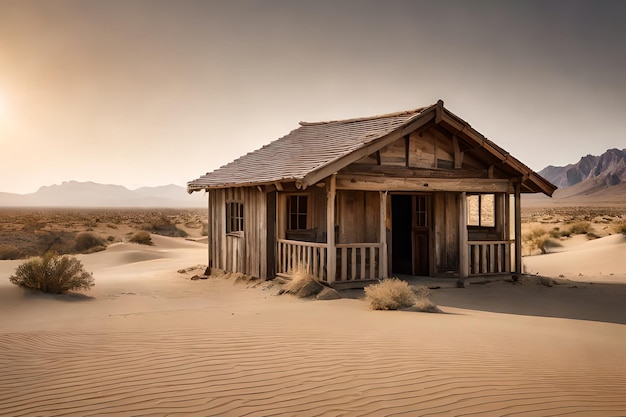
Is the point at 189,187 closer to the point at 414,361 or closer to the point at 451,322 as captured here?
the point at 451,322

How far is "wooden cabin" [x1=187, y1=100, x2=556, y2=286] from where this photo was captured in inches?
475

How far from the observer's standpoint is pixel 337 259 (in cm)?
1266

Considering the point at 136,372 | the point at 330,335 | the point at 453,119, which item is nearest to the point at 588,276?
the point at 453,119

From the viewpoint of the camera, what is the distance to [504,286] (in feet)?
44.2

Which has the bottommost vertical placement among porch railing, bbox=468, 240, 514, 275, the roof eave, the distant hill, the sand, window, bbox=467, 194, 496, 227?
the sand

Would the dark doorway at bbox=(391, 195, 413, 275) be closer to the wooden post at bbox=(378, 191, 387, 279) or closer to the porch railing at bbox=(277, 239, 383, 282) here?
the porch railing at bbox=(277, 239, 383, 282)

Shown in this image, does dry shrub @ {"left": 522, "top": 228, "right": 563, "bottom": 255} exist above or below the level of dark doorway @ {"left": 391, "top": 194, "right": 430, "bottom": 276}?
below

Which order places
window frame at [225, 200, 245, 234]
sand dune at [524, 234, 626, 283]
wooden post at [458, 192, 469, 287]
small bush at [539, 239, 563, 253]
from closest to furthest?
wooden post at [458, 192, 469, 287], window frame at [225, 200, 245, 234], sand dune at [524, 234, 626, 283], small bush at [539, 239, 563, 253]

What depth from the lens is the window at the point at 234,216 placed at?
1459cm

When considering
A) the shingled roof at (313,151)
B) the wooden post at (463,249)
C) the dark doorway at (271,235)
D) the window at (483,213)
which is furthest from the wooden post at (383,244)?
the window at (483,213)

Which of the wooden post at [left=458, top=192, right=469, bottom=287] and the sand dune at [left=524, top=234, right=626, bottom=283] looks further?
the sand dune at [left=524, top=234, right=626, bottom=283]

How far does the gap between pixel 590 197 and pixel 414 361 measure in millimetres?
134876

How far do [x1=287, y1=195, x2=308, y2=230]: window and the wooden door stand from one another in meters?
3.15

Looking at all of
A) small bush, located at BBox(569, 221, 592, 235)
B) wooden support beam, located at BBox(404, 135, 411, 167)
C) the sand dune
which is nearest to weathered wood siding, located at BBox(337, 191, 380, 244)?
wooden support beam, located at BBox(404, 135, 411, 167)
